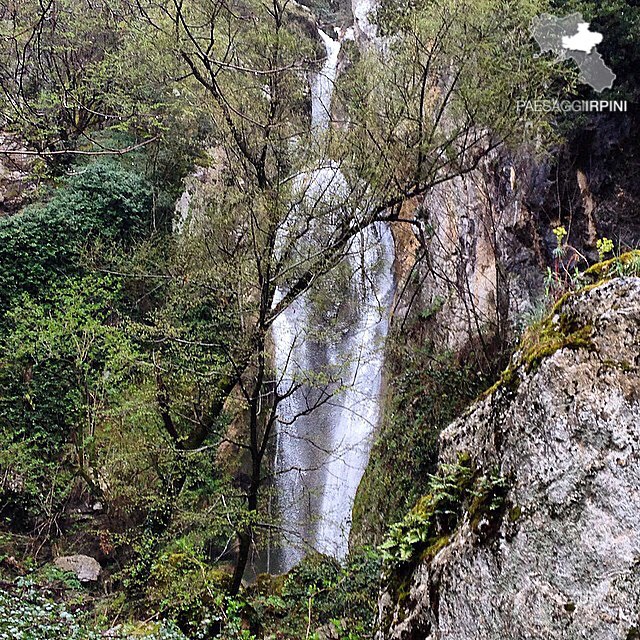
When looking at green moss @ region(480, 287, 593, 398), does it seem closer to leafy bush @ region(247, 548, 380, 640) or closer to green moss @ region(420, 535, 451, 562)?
green moss @ region(420, 535, 451, 562)

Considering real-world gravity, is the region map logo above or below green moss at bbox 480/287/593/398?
above

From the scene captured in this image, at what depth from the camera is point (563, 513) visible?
214 centimetres

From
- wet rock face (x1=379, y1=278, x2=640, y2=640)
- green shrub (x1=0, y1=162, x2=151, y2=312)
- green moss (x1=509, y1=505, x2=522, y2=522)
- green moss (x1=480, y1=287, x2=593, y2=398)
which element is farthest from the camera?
green shrub (x1=0, y1=162, x2=151, y2=312)

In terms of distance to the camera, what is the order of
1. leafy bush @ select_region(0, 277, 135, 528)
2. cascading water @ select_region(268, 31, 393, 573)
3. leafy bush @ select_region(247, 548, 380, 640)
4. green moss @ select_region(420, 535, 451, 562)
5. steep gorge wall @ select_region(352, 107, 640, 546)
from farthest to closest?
cascading water @ select_region(268, 31, 393, 573) < leafy bush @ select_region(0, 277, 135, 528) < steep gorge wall @ select_region(352, 107, 640, 546) < leafy bush @ select_region(247, 548, 380, 640) < green moss @ select_region(420, 535, 451, 562)

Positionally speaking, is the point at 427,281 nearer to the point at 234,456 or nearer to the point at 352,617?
the point at 234,456

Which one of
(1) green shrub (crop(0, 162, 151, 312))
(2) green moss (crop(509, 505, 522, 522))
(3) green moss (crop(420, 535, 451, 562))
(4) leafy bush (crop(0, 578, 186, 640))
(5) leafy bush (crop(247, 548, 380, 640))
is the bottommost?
(5) leafy bush (crop(247, 548, 380, 640))

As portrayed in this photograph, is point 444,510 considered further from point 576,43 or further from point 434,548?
point 576,43

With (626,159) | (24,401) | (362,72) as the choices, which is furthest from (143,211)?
(626,159)

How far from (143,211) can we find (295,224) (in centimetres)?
602

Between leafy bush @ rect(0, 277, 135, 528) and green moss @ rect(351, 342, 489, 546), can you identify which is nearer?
green moss @ rect(351, 342, 489, 546)

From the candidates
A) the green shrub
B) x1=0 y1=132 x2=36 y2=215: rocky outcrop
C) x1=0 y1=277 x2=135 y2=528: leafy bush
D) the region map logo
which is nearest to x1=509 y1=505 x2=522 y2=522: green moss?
the region map logo

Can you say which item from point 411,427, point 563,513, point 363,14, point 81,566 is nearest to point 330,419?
point 411,427

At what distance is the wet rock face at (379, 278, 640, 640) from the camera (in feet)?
6.60

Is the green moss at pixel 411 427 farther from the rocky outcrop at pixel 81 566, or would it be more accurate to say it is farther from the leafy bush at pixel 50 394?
the leafy bush at pixel 50 394
